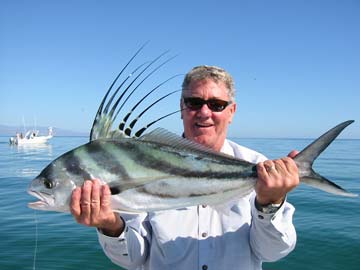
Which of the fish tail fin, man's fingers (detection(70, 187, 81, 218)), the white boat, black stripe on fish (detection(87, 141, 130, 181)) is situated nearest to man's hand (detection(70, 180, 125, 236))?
man's fingers (detection(70, 187, 81, 218))

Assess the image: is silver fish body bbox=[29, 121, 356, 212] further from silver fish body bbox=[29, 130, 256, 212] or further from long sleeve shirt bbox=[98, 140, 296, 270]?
long sleeve shirt bbox=[98, 140, 296, 270]

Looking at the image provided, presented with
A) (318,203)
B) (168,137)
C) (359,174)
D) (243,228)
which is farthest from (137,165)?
(359,174)

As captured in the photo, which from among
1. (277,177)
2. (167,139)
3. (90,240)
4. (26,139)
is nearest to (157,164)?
(167,139)

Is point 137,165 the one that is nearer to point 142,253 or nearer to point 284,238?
point 142,253

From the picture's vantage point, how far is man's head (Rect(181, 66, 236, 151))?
414 cm

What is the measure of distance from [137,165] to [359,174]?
21.3 metres

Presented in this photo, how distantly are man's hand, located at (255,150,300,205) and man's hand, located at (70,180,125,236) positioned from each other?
1397mm

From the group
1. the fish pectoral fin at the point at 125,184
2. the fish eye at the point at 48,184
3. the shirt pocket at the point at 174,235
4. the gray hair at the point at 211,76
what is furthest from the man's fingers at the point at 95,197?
the gray hair at the point at 211,76

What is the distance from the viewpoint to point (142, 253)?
402 cm

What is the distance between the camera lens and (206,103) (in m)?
4.12

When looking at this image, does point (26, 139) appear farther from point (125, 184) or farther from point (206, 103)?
point (125, 184)

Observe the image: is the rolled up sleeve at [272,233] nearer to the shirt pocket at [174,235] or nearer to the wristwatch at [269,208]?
the wristwatch at [269,208]

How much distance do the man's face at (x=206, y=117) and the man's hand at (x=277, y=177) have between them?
103cm

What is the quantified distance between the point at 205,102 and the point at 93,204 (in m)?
1.78
